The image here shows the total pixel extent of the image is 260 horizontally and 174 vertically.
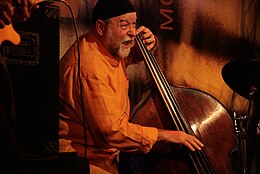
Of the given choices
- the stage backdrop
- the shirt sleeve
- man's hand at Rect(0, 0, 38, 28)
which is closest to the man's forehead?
the stage backdrop

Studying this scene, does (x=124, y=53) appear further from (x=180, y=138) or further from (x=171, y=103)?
(x=180, y=138)

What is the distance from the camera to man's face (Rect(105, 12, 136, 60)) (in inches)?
92.4

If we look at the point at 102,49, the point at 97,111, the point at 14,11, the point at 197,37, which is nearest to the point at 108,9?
the point at 102,49

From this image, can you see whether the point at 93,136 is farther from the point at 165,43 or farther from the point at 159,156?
the point at 165,43

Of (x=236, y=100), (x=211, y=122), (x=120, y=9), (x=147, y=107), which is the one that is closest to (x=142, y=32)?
(x=120, y=9)

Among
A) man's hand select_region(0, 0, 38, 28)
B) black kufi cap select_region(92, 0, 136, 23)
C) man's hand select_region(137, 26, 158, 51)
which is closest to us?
man's hand select_region(0, 0, 38, 28)

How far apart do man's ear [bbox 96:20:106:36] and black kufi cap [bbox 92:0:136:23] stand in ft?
0.07

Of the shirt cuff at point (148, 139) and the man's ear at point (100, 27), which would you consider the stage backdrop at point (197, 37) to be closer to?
the man's ear at point (100, 27)

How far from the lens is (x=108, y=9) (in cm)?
233

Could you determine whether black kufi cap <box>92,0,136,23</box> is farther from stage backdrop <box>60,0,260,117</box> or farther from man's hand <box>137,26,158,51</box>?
man's hand <box>137,26,158,51</box>

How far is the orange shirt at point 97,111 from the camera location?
87.4 inches

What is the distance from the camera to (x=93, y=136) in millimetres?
2230

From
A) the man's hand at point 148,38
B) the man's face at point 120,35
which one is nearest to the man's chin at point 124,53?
the man's face at point 120,35

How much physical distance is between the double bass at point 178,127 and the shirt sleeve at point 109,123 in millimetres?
46
